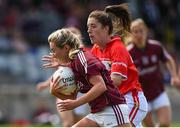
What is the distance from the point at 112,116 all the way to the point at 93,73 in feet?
1.82

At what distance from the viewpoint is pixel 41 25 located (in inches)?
779

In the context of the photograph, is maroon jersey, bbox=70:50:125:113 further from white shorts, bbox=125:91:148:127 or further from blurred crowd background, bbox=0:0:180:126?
blurred crowd background, bbox=0:0:180:126

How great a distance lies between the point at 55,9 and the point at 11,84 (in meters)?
3.13

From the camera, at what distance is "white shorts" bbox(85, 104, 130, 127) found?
7894 mm

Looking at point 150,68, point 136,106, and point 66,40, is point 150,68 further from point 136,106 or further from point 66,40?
point 66,40

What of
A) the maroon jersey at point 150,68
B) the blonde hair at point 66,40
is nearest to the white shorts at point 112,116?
the blonde hair at point 66,40

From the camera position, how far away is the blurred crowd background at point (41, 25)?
18797 millimetres

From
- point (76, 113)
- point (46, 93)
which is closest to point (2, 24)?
point (46, 93)

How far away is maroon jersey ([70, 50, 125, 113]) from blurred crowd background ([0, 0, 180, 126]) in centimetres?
1026

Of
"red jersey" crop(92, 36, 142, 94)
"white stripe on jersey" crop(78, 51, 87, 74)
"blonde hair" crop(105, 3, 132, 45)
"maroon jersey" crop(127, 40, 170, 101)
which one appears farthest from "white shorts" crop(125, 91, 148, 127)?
"maroon jersey" crop(127, 40, 170, 101)

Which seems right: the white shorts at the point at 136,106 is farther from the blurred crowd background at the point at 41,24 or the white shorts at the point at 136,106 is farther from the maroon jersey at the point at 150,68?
the blurred crowd background at the point at 41,24

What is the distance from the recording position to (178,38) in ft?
70.7

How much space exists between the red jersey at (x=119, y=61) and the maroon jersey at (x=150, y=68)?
2.77 meters

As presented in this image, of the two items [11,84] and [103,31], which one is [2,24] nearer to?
[11,84]
